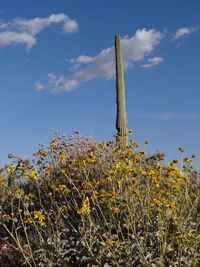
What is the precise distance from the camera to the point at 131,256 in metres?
4.45

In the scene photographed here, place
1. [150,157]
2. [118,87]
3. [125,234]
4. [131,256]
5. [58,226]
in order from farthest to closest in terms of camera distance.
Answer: [118,87] → [150,157] → [58,226] → [125,234] → [131,256]

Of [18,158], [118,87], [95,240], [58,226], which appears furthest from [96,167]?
[118,87]

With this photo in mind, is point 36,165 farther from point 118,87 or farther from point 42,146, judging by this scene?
point 118,87

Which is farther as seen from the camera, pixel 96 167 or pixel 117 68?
pixel 117 68

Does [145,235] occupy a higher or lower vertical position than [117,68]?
lower

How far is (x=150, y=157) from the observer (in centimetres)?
677

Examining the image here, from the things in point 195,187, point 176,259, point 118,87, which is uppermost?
point 118,87

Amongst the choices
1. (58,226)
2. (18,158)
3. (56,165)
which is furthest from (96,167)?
(58,226)

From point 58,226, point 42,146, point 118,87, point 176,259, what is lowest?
point 176,259

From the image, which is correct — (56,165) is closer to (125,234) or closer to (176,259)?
(125,234)

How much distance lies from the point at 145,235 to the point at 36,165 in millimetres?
3111

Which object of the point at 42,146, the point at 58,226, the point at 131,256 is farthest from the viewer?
the point at 42,146

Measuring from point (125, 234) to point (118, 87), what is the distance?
236 inches

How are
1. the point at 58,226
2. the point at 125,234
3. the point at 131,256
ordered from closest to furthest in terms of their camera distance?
the point at 131,256 < the point at 125,234 < the point at 58,226
